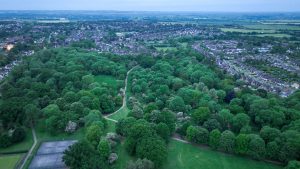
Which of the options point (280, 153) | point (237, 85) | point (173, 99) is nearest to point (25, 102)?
point (173, 99)

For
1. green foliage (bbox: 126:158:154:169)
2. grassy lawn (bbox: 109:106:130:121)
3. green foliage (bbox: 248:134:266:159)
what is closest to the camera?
green foliage (bbox: 126:158:154:169)

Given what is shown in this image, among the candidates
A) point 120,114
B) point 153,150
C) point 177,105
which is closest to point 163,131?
point 153,150

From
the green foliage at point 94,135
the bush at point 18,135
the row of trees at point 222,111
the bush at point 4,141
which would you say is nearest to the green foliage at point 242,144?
the row of trees at point 222,111

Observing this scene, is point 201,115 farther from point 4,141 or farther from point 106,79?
point 106,79

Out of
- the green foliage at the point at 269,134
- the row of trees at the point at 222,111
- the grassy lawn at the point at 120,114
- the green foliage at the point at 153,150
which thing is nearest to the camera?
the green foliage at the point at 153,150

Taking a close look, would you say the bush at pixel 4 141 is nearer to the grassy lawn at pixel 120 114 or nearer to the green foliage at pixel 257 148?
the grassy lawn at pixel 120 114

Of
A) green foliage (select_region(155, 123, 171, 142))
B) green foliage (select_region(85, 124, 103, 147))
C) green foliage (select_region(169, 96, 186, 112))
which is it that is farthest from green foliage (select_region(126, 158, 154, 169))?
green foliage (select_region(169, 96, 186, 112))

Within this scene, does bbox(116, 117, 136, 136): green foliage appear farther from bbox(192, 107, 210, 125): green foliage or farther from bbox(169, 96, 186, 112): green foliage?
bbox(169, 96, 186, 112): green foliage
